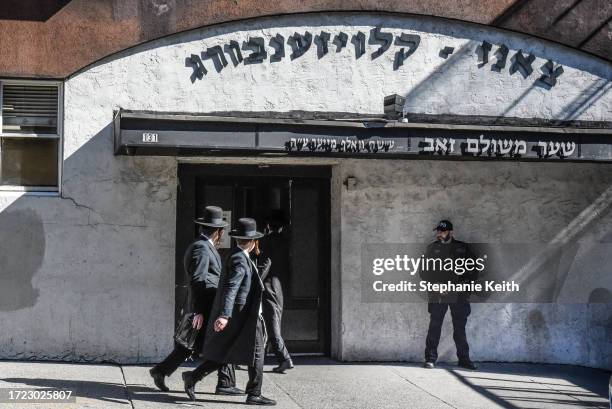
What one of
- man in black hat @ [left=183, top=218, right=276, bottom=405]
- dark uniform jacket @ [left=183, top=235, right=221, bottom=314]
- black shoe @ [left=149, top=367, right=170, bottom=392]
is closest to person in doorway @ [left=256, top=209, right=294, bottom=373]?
dark uniform jacket @ [left=183, top=235, right=221, bottom=314]

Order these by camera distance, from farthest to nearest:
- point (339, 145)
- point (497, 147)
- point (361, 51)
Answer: point (361, 51), point (497, 147), point (339, 145)

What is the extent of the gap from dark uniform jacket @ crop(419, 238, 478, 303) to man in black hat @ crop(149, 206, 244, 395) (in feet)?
11.9

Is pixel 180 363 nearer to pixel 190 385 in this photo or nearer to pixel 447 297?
pixel 190 385

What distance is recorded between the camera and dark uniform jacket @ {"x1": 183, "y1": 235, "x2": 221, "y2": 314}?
9.44 meters

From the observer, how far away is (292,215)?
492 inches

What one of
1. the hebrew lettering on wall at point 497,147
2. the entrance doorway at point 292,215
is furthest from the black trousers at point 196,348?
the hebrew lettering on wall at point 497,147

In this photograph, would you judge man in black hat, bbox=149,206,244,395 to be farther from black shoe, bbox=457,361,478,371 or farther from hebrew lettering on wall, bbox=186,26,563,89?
black shoe, bbox=457,361,478,371

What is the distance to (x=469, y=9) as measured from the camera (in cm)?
1229

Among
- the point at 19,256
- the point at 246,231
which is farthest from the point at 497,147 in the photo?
the point at 19,256

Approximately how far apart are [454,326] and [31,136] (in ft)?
19.2

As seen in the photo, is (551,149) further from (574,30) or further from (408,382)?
(408,382)

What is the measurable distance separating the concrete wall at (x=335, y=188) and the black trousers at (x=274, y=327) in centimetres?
135

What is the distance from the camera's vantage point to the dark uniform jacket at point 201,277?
9438 millimetres

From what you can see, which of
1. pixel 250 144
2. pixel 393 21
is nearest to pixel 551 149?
pixel 393 21
